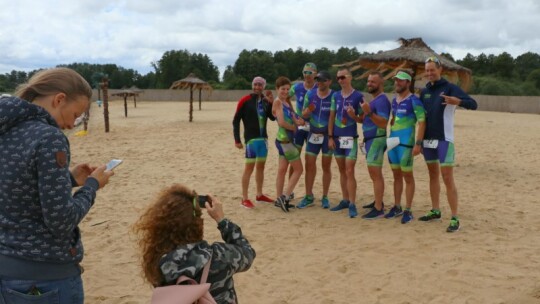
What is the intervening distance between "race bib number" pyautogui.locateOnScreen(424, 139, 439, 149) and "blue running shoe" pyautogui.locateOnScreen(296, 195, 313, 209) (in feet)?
5.92

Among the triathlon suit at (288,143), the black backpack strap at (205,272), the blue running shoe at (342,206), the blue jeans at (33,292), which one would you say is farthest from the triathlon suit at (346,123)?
the blue jeans at (33,292)

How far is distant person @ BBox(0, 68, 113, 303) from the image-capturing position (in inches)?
61.4

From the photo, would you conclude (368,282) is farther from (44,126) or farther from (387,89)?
→ (387,89)

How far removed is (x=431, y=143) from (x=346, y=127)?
1.05m

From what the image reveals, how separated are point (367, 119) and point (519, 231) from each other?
2.16 m

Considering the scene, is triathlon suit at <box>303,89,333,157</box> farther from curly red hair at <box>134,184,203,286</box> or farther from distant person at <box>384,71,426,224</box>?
curly red hair at <box>134,184,203,286</box>

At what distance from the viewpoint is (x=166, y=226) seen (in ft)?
6.44

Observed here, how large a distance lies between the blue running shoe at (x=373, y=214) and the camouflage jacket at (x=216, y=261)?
381cm

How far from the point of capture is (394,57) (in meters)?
12.4

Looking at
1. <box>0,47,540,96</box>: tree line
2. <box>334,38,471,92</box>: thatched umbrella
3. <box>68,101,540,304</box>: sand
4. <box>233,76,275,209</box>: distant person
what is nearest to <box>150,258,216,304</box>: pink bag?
<box>68,101,540,304</box>: sand

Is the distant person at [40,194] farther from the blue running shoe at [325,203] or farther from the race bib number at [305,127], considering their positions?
the blue running shoe at [325,203]

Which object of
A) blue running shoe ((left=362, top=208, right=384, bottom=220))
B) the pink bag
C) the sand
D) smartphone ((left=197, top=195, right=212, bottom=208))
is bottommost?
the sand

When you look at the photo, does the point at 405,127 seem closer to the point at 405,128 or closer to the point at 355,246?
the point at 405,128

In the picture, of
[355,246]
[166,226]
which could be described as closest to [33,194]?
[166,226]
